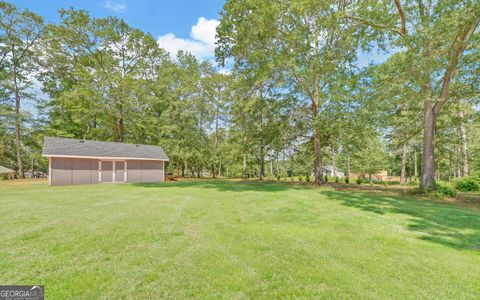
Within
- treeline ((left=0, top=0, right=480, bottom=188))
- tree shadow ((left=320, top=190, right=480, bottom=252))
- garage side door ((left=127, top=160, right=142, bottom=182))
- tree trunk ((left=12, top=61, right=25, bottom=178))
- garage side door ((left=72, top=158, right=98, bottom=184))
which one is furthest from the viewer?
tree trunk ((left=12, top=61, right=25, bottom=178))

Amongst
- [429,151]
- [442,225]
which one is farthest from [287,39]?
[442,225]

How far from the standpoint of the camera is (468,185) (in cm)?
1346

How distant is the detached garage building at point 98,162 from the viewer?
16906 mm

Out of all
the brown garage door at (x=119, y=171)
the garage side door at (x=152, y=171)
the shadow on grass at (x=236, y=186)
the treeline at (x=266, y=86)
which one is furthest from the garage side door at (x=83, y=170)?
the treeline at (x=266, y=86)

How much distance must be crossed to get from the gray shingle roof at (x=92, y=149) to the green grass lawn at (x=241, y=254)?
12.9m

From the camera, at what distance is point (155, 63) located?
29766 mm

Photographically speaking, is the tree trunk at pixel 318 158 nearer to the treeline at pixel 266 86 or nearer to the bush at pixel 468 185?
the treeline at pixel 266 86

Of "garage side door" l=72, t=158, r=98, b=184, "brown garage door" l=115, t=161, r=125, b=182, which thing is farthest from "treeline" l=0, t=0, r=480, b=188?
"garage side door" l=72, t=158, r=98, b=184

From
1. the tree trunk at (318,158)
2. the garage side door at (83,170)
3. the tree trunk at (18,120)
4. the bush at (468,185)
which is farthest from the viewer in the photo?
the tree trunk at (18,120)

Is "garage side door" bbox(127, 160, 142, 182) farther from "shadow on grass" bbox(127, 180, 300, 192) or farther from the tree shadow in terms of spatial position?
the tree shadow

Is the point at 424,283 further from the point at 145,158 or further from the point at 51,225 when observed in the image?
the point at 145,158

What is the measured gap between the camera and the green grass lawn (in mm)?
2770

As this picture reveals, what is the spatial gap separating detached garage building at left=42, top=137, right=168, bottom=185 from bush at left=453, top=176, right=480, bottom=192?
2321 centimetres

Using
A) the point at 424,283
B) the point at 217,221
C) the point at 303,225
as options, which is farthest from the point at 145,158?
the point at 424,283
